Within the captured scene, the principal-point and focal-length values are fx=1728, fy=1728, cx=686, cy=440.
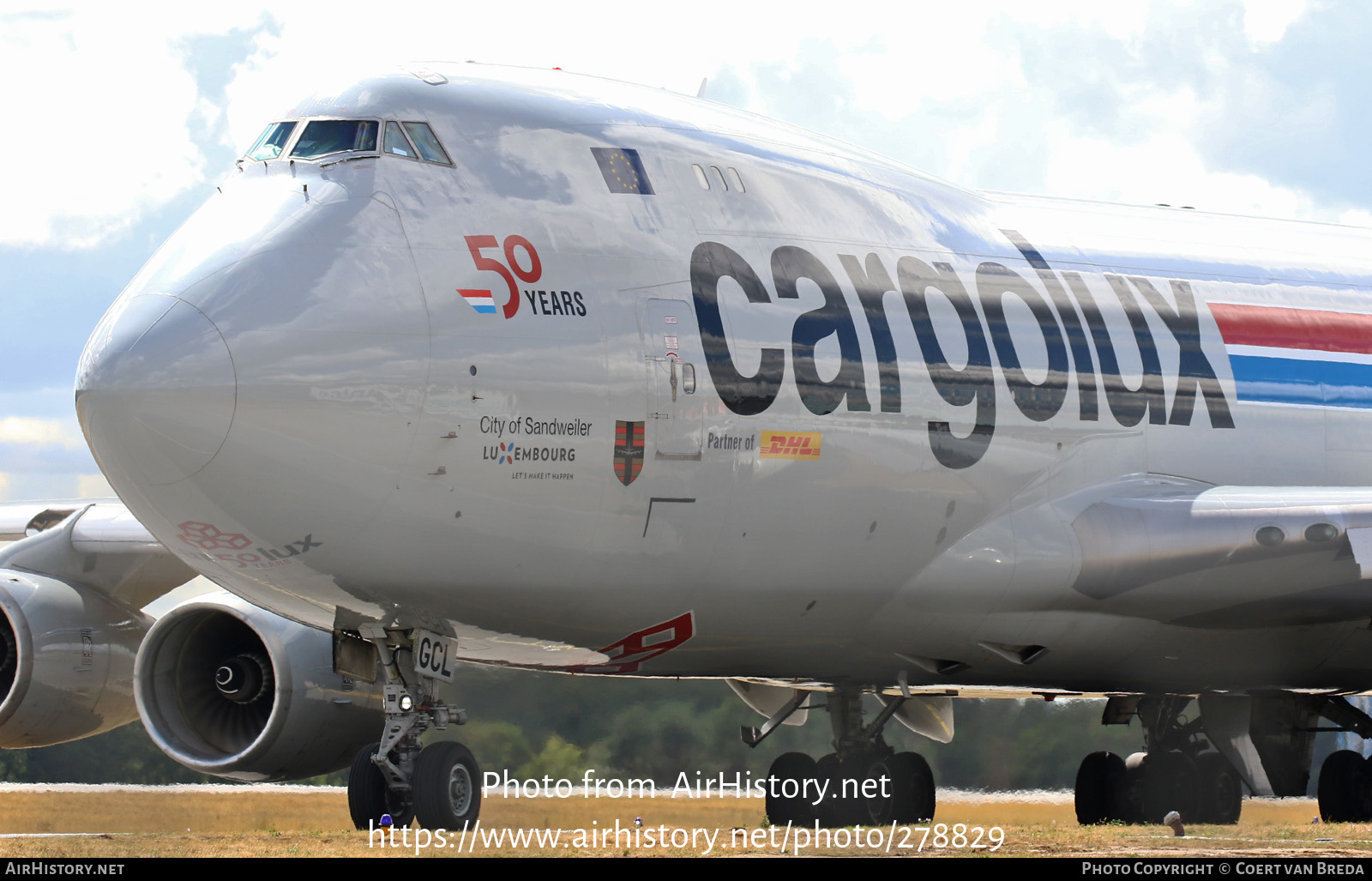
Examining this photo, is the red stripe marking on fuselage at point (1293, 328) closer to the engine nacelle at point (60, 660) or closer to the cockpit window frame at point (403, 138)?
the cockpit window frame at point (403, 138)

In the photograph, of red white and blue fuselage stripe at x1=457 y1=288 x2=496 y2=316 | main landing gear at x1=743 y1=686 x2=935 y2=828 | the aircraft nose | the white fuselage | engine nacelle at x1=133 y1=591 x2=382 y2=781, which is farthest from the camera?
main landing gear at x1=743 y1=686 x2=935 y2=828

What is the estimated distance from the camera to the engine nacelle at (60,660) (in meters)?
13.5

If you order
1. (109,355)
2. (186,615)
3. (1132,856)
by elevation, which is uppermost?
(109,355)

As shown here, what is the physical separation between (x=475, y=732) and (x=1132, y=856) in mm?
9708

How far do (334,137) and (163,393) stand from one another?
215cm

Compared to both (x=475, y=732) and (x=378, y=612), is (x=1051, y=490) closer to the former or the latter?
Result: (x=378, y=612)

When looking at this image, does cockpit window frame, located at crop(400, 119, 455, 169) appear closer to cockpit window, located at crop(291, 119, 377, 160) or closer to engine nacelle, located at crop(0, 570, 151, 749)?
cockpit window, located at crop(291, 119, 377, 160)

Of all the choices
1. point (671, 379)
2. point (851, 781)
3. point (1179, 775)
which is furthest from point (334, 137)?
point (1179, 775)

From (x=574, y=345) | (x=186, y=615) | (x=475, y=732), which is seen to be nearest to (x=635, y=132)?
(x=574, y=345)

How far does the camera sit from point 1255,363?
42.4ft

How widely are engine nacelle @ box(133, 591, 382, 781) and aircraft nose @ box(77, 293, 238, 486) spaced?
350cm

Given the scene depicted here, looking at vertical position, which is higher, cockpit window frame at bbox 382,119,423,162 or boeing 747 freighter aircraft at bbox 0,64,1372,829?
cockpit window frame at bbox 382,119,423,162

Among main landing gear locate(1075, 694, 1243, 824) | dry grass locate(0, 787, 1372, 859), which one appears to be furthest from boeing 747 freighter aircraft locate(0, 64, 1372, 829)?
main landing gear locate(1075, 694, 1243, 824)

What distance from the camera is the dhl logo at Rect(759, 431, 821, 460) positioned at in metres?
10.3
